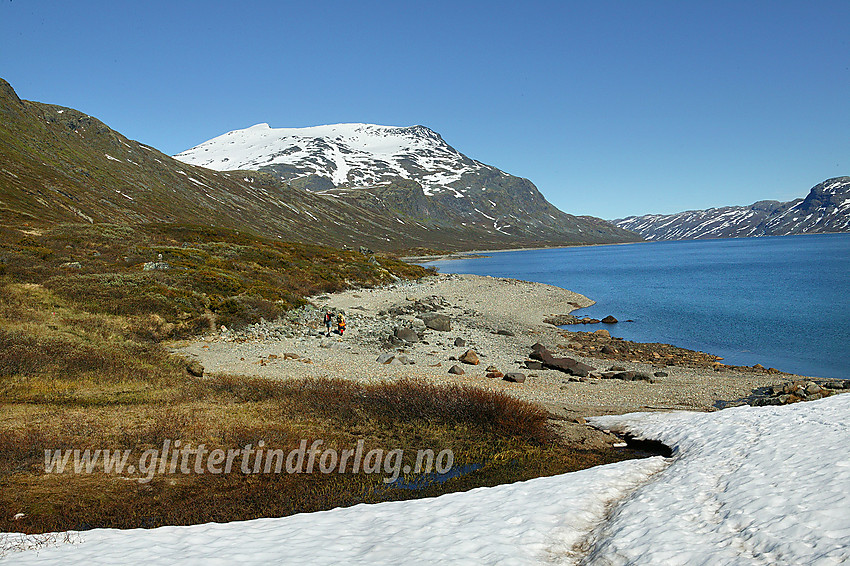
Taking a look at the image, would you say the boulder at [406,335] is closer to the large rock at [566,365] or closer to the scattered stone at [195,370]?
the large rock at [566,365]

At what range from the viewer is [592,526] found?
31.0ft

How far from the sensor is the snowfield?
25.3 feet

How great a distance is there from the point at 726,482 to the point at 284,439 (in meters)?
10.7

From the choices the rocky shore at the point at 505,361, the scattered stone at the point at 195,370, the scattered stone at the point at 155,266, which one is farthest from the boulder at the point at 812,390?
the scattered stone at the point at 155,266

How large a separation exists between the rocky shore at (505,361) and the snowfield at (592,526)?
5.16m

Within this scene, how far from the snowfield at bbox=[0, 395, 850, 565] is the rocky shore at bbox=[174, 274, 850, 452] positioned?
516 centimetres

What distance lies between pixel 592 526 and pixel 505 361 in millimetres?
19716

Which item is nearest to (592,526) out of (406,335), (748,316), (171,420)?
(171,420)

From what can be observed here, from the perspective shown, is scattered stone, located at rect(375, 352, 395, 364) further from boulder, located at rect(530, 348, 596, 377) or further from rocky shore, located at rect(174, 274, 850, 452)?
boulder, located at rect(530, 348, 596, 377)

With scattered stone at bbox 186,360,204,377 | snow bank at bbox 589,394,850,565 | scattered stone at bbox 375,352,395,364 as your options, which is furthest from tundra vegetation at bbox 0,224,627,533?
scattered stone at bbox 375,352,395,364

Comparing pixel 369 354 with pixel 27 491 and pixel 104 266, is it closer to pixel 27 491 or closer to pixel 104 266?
pixel 27 491

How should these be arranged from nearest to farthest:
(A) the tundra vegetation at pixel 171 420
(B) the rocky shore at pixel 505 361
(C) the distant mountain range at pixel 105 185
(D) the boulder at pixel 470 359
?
(A) the tundra vegetation at pixel 171 420 < (B) the rocky shore at pixel 505 361 < (D) the boulder at pixel 470 359 < (C) the distant mountain range at pixel 105 185

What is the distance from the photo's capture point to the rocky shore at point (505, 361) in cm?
2194

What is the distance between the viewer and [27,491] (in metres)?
10.1
